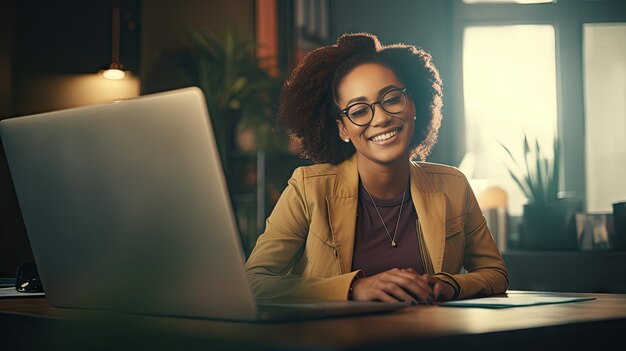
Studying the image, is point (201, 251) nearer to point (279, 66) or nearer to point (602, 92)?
point (602, 92)

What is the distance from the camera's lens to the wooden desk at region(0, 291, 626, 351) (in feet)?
1.51

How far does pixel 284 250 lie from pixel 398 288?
1.95 ft

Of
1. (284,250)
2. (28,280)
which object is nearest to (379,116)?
(284,250)

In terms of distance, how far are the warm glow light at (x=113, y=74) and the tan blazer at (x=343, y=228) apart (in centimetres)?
256

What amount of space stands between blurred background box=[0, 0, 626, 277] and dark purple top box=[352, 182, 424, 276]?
4.30ft

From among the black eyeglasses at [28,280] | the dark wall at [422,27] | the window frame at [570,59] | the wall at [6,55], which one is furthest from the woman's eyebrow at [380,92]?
the dark wall at [422,27]

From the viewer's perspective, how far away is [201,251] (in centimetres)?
81

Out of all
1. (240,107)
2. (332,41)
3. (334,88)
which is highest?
(332,41)

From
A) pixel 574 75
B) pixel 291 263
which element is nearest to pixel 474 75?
pixel 574 75

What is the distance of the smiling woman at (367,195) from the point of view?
73.1 inches

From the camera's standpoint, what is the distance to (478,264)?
1.84m

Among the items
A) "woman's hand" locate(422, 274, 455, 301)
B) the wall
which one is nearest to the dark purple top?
"woman's hand" locate(422, 274, 455, 301)

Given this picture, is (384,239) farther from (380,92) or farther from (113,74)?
(113,74)

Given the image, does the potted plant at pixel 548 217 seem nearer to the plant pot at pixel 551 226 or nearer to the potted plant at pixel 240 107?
the plant pot at pixel 551 226
